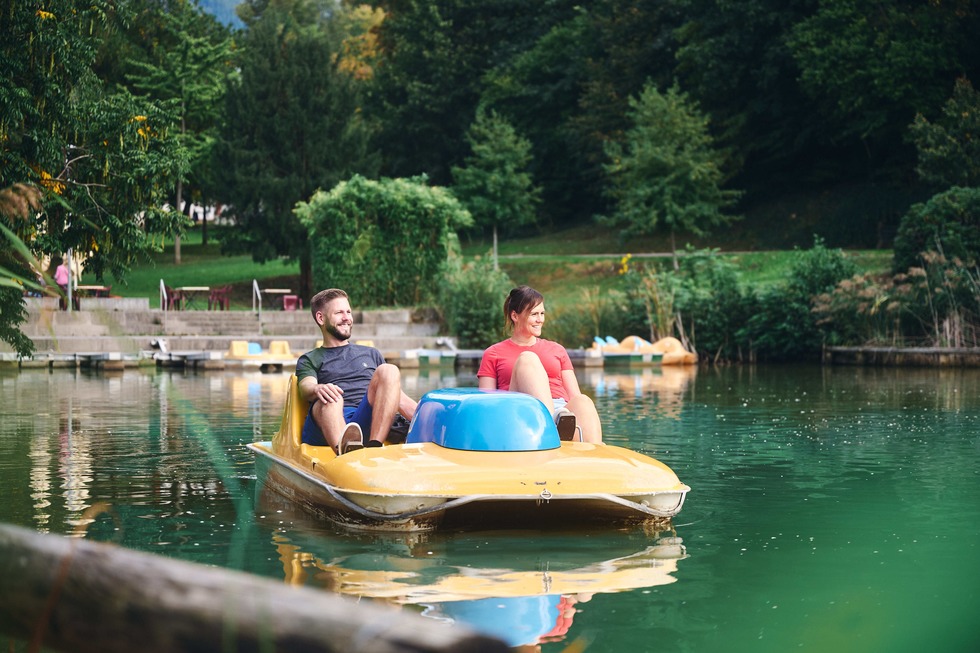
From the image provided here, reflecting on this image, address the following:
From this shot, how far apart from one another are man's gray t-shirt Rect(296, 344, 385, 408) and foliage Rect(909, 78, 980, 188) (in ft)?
102

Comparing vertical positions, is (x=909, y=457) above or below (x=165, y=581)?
below

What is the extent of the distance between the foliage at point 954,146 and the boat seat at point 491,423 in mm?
31341

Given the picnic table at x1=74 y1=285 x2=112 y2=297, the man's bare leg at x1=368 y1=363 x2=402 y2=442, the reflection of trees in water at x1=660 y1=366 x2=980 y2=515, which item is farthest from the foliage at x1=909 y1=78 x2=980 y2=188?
the man's bare leg at x1=368 y1=363 x2=402 y2=442

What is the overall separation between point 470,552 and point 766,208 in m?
46.5

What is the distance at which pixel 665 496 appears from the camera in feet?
25.6

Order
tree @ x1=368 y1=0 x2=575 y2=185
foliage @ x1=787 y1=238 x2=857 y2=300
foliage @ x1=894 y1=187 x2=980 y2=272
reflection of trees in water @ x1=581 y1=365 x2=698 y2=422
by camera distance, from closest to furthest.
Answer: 1. reflection of trees in water @ x1=581 y1=365 x2=698 y2=422
2. foliage @ x1=894 y1=187 x2=980 y2=272
3. foliage @ x1=787 y1=238 x2=857 y2=300
4. tree @ x1=368 y1=0 x2=575 y2=185

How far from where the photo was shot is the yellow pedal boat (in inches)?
293

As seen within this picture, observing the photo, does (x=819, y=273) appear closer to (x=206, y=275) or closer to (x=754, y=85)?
(x=754, y=85)

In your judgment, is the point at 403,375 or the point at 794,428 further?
the point at 403,375

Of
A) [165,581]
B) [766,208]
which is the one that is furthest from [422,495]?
[766,208]

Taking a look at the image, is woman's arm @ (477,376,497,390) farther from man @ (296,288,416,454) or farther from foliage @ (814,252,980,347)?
foliage @ (814,252,980,347)

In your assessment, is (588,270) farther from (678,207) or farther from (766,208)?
(766,208)

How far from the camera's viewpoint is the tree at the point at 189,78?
165 ft

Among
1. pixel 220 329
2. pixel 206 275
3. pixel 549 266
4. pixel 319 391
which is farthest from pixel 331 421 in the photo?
pixel 206 275
